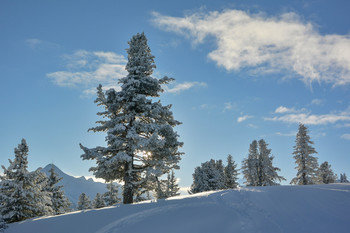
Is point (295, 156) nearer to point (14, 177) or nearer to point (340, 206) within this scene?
point (340, 206)

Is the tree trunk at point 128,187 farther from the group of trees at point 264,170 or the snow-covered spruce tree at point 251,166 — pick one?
the snow-covered spruce tree at point 251,166

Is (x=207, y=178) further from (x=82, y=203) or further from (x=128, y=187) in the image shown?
(x=128, y=187)

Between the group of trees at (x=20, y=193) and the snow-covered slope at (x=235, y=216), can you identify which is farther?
the group of trees at (x=20, y=193)

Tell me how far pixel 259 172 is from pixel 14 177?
38863 mm

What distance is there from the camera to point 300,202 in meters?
8.59

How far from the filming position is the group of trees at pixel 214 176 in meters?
41.7

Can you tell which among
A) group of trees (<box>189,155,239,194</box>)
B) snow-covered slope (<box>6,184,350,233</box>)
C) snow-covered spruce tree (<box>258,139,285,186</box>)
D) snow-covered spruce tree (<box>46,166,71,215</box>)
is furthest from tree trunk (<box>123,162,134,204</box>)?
snow-covered spruce tree (<box>258,139,285,186</box>)

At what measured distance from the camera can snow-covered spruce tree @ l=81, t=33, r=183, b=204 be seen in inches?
600

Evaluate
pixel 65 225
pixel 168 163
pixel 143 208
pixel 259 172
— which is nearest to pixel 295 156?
A: pixel 259 172

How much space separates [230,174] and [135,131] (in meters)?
34.4

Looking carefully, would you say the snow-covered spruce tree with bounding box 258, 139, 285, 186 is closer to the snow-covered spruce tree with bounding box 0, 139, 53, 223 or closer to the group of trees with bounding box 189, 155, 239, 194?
the group of trees with bounding box 189, 155, 239, 194

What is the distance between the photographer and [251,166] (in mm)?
45281

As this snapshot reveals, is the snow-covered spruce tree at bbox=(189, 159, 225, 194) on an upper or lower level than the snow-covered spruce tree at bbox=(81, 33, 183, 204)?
lower

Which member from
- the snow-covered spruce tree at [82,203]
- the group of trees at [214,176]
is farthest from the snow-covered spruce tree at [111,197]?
the group of trees at [214,176]
